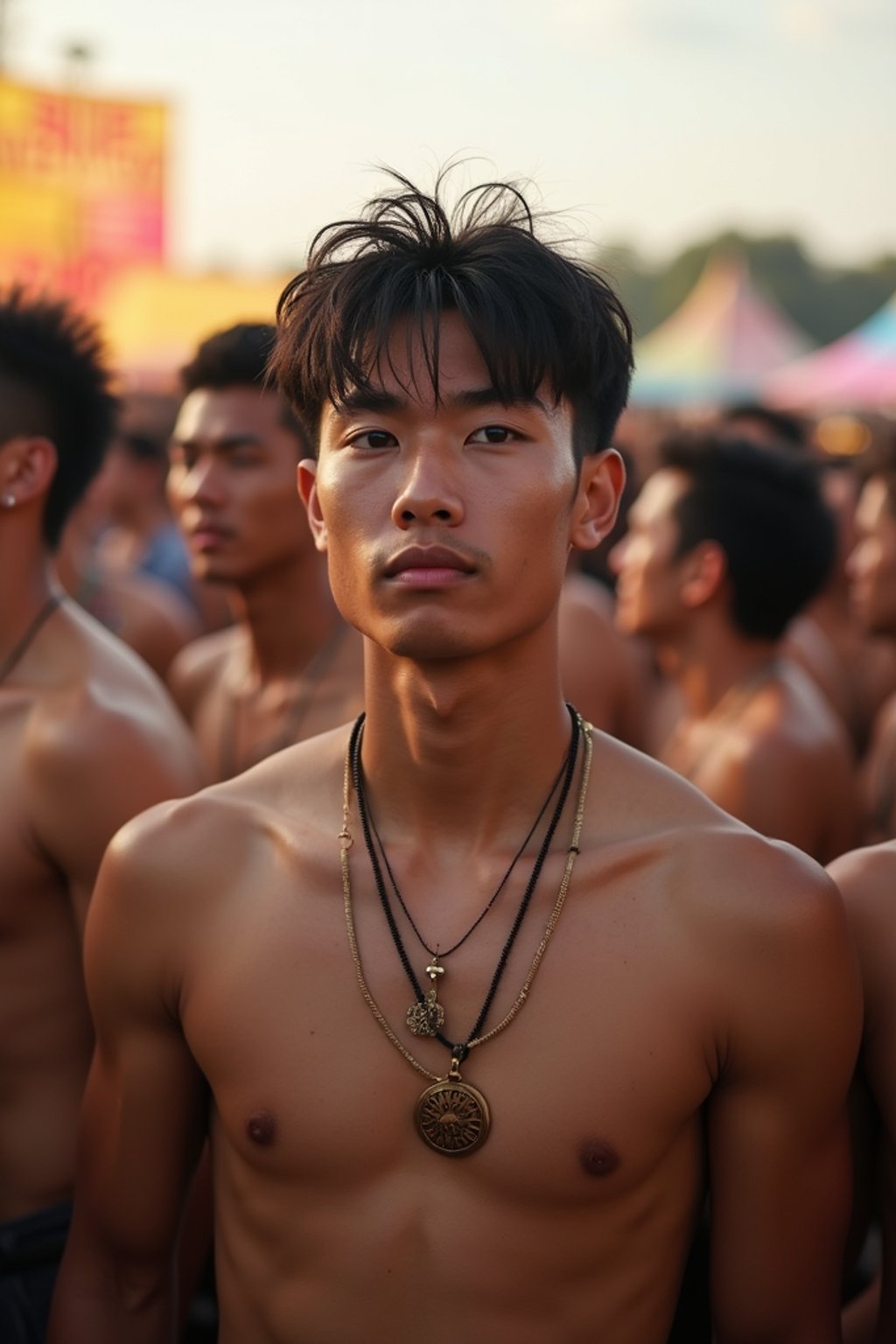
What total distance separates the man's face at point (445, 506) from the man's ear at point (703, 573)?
3.10 metres

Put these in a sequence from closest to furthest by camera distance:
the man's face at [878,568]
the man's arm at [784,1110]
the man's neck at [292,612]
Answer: the man's arm at [784,1110] → the man's neck at [292,612] → the man's face at [878,568]

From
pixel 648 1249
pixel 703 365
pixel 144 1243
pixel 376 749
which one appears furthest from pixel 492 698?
pixel 703 365

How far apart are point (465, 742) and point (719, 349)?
21630 mm

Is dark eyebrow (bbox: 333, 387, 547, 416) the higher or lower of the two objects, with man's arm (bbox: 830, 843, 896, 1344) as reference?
higher

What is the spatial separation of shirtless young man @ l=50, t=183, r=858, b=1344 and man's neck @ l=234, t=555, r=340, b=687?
2.50 meters

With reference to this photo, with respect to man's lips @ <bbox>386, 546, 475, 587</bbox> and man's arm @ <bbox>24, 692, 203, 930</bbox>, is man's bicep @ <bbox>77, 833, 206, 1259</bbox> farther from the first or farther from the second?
man's lips @ <bbox>386, 546, 475, 587</bbox>

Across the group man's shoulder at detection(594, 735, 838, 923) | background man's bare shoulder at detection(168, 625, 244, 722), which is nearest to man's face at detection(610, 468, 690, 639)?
background man's bare shoulder at detection(168, 625, 244, 722)

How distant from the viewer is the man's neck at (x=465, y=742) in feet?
8.20

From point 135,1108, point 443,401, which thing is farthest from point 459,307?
point 135,1108

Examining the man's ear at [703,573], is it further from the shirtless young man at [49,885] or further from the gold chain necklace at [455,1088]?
the gold chain necklace at [455,1088]

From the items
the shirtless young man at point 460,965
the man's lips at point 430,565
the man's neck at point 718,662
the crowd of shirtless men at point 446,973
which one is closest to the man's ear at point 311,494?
the crowd of shirtless men at point 446,973

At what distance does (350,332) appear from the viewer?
2.50m

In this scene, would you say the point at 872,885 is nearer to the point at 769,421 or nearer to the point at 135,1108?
the point at 135,1108

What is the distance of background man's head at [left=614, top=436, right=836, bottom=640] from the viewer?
216 inches
